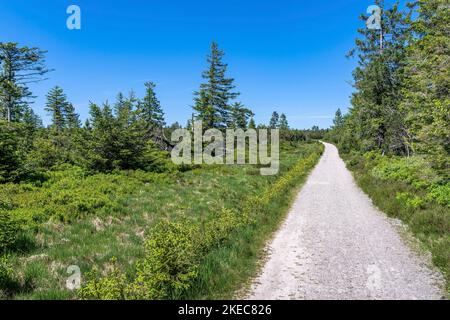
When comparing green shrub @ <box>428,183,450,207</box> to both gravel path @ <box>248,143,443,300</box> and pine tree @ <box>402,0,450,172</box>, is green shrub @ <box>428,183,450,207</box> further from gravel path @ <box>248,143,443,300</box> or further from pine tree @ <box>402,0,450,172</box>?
gravel path @ <box>248,143,443,300</box>

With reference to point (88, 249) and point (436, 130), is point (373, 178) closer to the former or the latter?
point (436, 130)

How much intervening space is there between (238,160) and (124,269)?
26079 millimetres

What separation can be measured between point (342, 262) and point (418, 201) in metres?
6.41

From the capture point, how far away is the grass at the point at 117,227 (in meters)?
6.18

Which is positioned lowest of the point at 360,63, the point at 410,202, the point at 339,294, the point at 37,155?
the point at 339,294

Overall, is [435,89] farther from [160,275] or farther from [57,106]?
[57,106]

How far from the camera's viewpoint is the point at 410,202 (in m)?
11.8

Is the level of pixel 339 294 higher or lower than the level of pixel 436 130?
lower

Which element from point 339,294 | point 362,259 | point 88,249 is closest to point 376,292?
point 339,294

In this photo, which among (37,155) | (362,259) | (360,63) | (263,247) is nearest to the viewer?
(362,259)

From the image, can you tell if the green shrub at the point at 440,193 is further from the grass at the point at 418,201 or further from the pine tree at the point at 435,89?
the pine tree at the point at 435,89

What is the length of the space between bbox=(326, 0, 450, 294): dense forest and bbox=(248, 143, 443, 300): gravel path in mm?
895

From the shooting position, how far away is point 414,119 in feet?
62.6
